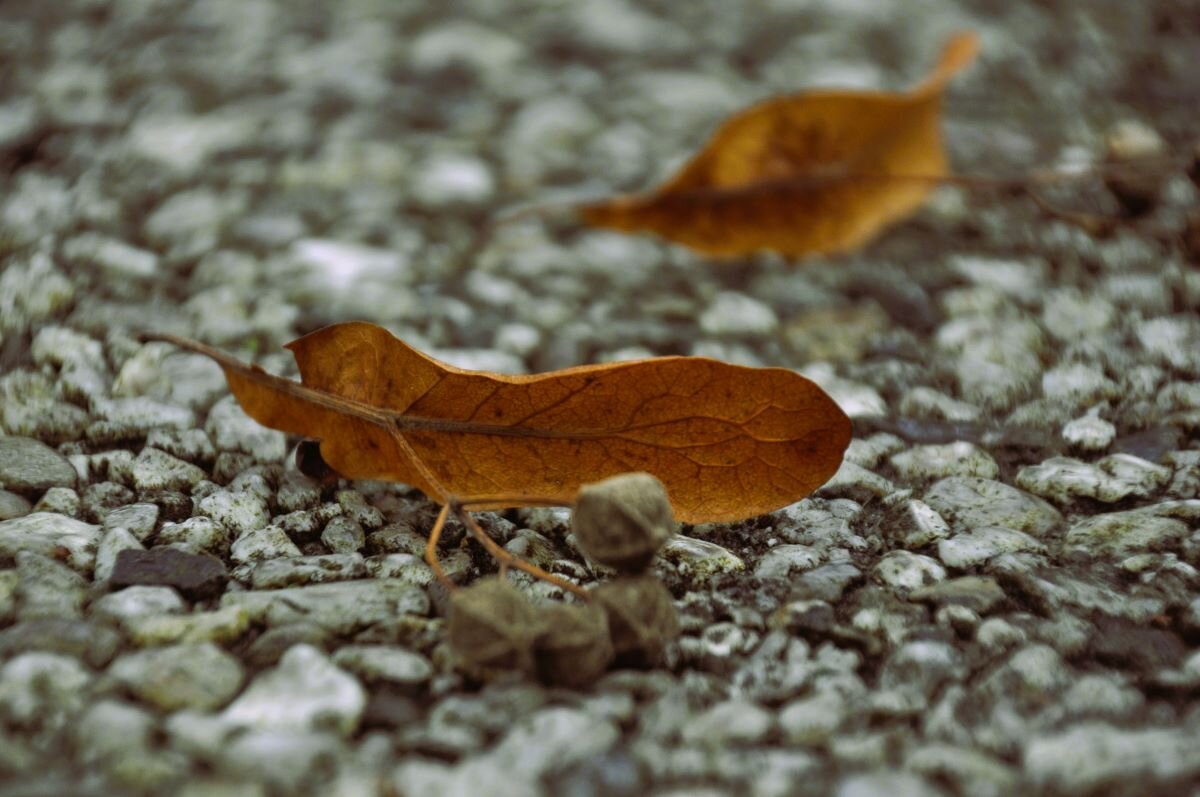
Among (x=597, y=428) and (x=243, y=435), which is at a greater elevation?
(x=597, y=428)

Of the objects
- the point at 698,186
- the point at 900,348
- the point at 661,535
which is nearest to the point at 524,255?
the point at 698,186

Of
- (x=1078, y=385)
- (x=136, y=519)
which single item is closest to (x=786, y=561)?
(x=1078, y=385)

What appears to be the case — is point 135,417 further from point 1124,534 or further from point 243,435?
point 1124,534

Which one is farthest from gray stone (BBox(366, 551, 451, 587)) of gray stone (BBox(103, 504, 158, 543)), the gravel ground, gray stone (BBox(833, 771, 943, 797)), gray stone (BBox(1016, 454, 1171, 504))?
gray stone (BBox(1016, 454, 1171, 504))

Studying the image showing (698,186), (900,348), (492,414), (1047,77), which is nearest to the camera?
(492,414)

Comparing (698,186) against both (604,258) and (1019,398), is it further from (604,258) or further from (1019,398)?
(1019,398)
